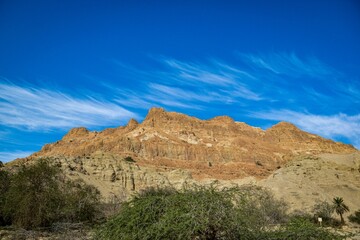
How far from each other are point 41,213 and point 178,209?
24.6 meters

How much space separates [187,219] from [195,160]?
151669 millimetres

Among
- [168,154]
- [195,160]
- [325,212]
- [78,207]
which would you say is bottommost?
[325,212]

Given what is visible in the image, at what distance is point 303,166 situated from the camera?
261 feet

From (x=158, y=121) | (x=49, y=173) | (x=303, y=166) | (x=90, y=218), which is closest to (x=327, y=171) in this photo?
(x=303, y=166)

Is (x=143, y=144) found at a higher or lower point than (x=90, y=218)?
higher

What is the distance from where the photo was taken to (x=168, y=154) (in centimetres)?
15775

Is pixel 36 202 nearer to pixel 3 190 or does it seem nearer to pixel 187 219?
pixel 3 190

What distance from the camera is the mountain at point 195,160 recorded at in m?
72.8

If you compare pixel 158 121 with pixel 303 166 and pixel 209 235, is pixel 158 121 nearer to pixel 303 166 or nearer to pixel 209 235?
pixel 303 166

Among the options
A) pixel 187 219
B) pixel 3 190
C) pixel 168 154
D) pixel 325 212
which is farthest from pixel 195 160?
pixel 187 219

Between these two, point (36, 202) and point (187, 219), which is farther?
point (36, 202)

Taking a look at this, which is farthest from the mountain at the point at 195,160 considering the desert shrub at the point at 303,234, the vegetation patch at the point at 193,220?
Result: the vegetation patch at the point at 193,220

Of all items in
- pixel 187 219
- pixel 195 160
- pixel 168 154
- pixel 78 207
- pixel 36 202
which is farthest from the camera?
pixel 195 160

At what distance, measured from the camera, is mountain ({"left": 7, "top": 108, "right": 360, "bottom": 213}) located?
72.8 metres
